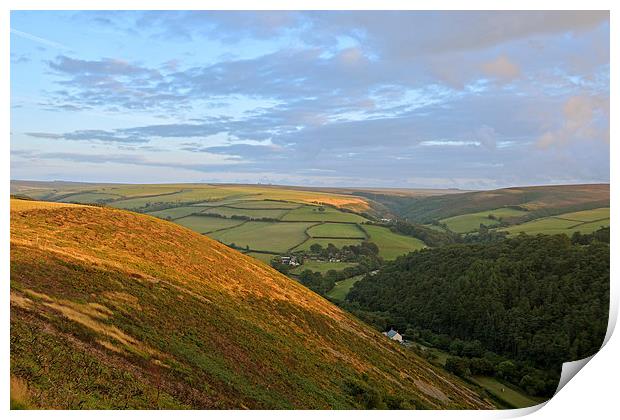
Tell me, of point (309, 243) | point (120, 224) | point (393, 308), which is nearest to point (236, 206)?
point (309, 243)

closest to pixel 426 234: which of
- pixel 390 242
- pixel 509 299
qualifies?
pixel 390 242

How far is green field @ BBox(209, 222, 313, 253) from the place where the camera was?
60.9 m

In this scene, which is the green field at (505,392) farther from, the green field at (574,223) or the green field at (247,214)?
the green field at (247,214)

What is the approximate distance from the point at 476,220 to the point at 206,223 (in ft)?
211

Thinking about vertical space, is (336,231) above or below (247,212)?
below

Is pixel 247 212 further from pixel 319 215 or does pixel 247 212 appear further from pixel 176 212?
pixel 319 215

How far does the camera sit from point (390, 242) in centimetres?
7638

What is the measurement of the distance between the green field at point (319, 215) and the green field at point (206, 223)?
12.0 metres

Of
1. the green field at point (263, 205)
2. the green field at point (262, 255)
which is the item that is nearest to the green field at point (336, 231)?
the green field at point (262, 255)

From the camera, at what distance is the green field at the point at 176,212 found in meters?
69.0

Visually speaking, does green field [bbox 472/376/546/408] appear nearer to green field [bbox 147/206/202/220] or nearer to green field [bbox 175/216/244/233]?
green field [bbox 175/216/244/233]

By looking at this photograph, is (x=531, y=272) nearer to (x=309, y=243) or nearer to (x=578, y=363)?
(x=578, y=363)

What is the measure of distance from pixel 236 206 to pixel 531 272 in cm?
Answer: 5625

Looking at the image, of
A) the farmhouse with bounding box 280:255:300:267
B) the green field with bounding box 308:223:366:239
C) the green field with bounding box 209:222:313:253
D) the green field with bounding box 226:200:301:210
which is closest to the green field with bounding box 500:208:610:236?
the green field with bounding box 308:223:366:239
